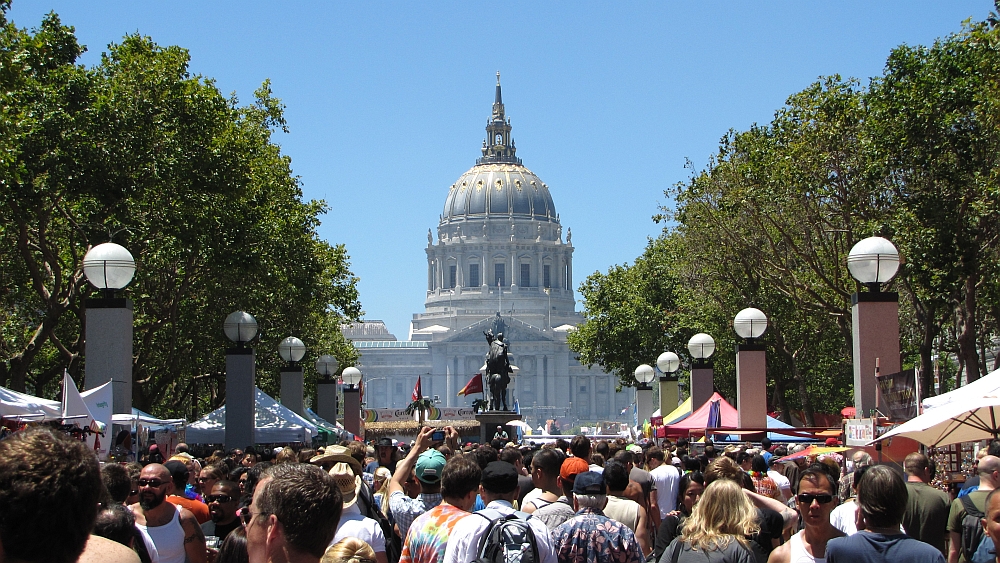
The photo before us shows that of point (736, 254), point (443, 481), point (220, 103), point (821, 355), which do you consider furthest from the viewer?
point (821, 355)

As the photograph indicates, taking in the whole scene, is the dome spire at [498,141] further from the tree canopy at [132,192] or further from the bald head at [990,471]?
the bald head at [990,471]

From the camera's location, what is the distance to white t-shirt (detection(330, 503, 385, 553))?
792 centimetres

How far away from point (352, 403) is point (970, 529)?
35.1m

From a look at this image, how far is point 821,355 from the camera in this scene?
5147 cm

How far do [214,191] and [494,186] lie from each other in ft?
515

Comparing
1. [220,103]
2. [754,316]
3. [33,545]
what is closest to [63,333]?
[220,103]

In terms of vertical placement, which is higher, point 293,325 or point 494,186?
point 494,186

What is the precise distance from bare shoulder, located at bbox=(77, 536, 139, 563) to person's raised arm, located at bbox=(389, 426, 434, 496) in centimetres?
423

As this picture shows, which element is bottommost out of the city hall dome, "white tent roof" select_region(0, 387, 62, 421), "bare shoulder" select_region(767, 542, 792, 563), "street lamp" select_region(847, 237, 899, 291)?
"bare shoulder" select_region(767, 542, 792, 563)

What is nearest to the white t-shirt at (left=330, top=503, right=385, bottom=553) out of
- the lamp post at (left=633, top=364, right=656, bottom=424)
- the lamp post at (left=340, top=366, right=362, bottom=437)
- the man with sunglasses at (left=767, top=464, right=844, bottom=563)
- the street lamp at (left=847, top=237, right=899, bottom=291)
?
the man with sunglasses at (left=767, top=464, right=844, bottom=563)

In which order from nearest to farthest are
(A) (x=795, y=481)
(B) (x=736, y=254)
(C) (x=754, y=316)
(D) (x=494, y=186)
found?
(A) (x=795, y=481) → (C) (x=754, y=316) → (B) (x=736, y=254) → (D) (x=494, y=186)

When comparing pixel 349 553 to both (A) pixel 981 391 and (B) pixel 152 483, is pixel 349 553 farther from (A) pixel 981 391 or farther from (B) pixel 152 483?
(A) pixel 981 391

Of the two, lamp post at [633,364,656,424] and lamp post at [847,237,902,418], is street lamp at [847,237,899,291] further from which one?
lamp post at [633,364,656,424]

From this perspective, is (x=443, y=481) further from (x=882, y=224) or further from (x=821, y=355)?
(x=821, y=355)
